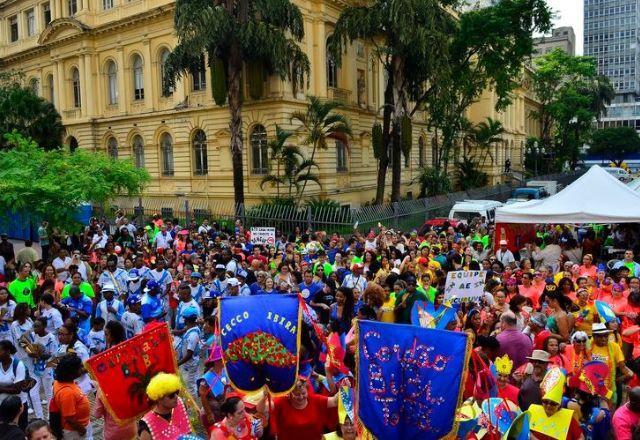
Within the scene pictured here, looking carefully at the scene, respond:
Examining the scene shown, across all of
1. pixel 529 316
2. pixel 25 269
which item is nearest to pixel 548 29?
pixel 529 316

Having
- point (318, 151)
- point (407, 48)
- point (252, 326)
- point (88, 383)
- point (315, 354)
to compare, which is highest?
point (407, 48)

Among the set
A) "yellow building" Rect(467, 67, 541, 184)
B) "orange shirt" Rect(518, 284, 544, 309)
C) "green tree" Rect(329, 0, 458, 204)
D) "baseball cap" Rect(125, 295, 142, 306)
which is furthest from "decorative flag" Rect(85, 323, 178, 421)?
"yellow building" Rect(467, 67, 541, 184)

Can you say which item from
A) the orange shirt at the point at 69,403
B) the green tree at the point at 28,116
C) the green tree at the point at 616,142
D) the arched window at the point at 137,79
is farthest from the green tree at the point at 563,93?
the orange shirt at the point at 69,403

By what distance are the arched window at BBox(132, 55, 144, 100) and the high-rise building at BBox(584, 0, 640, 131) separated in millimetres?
105818

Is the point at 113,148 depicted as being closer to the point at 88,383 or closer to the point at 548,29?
the point at 548,29

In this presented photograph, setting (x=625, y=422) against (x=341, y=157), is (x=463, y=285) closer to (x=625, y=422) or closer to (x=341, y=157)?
(x=625, y=422)

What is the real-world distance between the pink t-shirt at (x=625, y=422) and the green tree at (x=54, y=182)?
14.0 metres

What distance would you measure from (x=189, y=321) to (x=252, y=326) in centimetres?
247

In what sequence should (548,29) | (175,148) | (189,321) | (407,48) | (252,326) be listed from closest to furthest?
(252,326) < (189,321) < (407,48) < (548,29) < (175,148)

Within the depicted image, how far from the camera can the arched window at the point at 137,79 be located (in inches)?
1214

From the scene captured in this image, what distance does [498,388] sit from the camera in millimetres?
5336

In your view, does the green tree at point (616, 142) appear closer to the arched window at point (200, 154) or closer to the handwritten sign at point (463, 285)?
the arched window at point (200, 154)

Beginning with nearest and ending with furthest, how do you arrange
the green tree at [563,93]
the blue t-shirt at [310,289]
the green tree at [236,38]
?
the blue t-shirt at [310,289] → the green tree at [236,38] → the green tree at [563,93]

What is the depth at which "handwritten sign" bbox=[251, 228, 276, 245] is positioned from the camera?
14527mm
